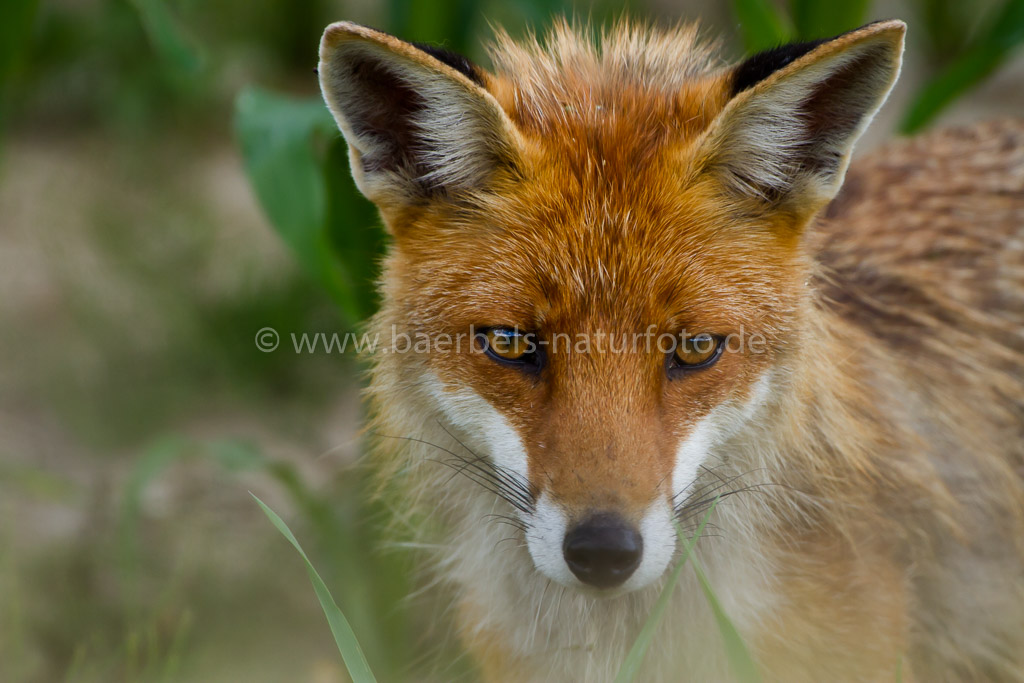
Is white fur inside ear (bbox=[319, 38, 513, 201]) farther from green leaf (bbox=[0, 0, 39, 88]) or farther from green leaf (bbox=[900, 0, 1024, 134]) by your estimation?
green leaf (bbox=[900, 0, 1024, 134])

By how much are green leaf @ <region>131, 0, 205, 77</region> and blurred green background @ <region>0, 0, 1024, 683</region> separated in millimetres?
15

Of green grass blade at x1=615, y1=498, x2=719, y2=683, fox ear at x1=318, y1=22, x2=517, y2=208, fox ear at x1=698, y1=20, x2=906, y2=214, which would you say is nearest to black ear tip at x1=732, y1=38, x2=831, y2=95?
fox ear at x1=698, y1=20, x2=906, y2=214

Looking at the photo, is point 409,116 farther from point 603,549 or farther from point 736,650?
point 736,650

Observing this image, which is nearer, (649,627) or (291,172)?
(649,627)

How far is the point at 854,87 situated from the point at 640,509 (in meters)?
1.36

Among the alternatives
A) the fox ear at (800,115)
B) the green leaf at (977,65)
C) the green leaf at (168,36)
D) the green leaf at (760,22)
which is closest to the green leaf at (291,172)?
the green leaf at (168,36)

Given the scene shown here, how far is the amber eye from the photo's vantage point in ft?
8.49

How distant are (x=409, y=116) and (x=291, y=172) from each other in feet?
4.15

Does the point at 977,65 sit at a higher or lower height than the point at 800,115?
higher

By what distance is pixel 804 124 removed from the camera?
9.09ft

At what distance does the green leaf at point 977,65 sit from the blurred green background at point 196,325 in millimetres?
12

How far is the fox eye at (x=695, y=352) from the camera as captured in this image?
2.59 meters

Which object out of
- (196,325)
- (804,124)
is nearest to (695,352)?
(804,124)

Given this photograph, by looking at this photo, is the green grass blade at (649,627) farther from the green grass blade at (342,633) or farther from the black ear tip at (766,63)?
the black ear tip at (766,63)
